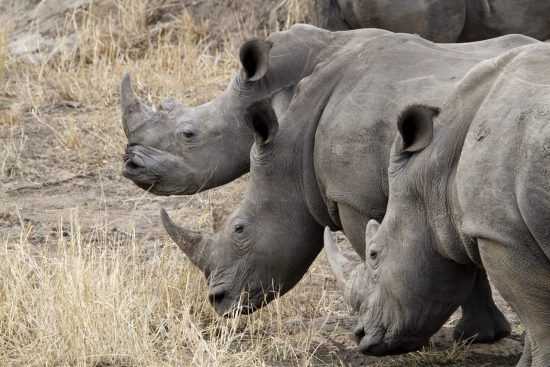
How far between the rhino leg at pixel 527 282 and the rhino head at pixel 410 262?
33 cm

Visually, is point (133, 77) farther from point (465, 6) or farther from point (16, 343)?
point (16, 343)

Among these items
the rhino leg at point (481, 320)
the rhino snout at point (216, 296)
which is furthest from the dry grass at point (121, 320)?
the rhino leg at point (481, 320)

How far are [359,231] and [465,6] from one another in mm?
3469

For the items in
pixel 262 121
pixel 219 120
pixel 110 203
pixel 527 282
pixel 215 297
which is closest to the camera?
pixel 527 282

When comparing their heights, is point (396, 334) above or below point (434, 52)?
below

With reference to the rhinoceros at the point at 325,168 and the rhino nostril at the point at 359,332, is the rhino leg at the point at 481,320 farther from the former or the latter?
the rhino nostril at the point at 359,332

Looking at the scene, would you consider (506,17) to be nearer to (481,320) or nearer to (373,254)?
(481,320)

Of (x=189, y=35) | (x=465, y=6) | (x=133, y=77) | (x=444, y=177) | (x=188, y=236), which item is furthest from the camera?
(x=189, y=35)

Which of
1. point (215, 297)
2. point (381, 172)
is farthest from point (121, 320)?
point (381, 172)

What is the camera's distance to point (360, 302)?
520cm

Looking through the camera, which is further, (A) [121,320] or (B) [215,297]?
(B) [215,297]

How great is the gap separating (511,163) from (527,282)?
0.41 meters

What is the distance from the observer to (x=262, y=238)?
6051 millimetres

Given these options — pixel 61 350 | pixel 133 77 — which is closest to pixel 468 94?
pixel 61 350
